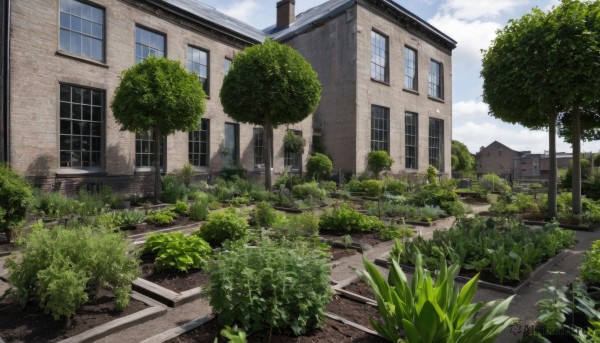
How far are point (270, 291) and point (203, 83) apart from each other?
15.2m

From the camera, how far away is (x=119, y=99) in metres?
11.1

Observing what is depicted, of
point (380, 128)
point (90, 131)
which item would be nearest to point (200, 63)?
point (90, 131)

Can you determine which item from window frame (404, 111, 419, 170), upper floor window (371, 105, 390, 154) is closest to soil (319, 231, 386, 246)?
upper floor window (371, 105, 390, 154)

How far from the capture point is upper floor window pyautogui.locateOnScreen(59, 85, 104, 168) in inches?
474

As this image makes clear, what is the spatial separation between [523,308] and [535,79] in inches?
245

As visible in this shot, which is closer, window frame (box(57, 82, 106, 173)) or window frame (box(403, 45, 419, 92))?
window frame (box(57, 82, 106, 173))

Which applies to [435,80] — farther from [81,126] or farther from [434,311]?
[434,311]

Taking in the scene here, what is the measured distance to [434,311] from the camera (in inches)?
89.9

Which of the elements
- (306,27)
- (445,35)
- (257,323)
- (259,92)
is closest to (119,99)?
(259,92)

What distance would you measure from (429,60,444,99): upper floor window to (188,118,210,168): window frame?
54.1ft

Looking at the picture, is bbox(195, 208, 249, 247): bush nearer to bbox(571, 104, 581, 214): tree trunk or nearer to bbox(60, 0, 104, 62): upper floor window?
bbox(571, 104, 581, 214): tree trunk

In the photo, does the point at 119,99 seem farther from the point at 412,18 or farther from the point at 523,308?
the point at 412,18

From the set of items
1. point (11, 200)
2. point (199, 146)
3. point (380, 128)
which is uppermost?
point (380, 128)

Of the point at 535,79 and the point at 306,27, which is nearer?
the point at 535,79
